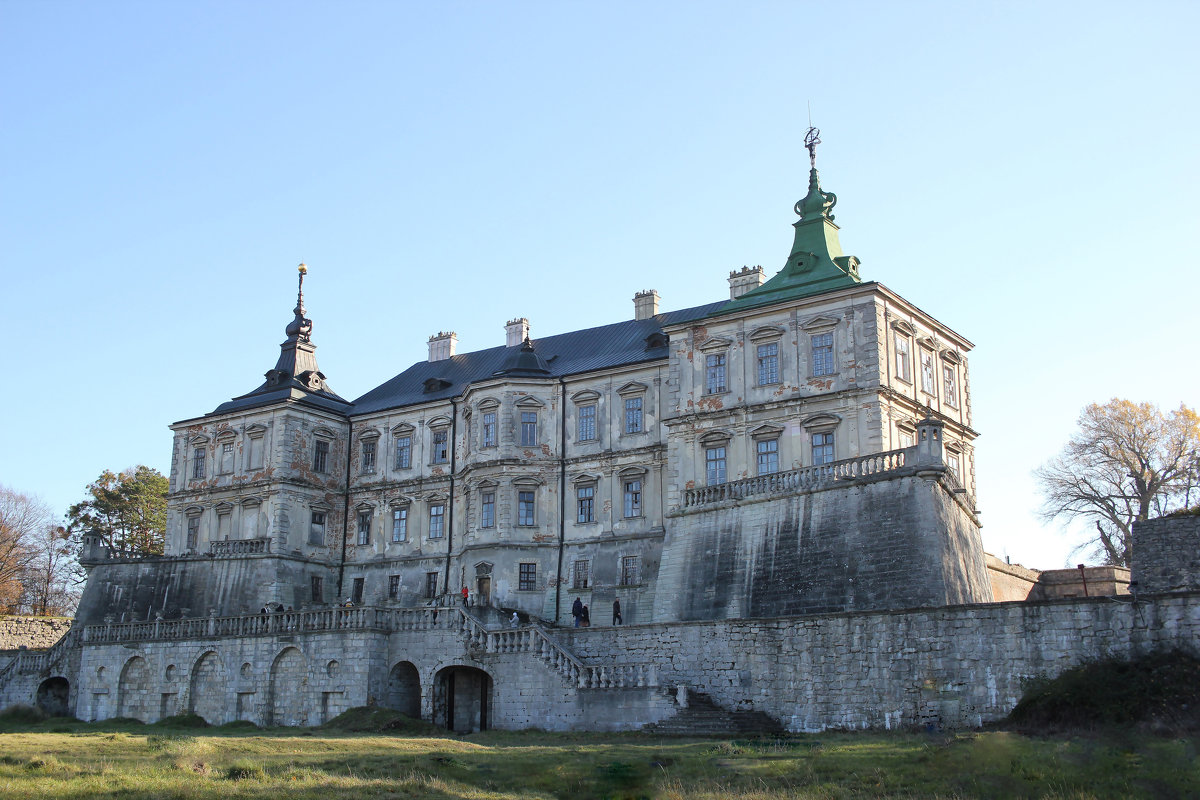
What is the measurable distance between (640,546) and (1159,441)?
77.7 ft

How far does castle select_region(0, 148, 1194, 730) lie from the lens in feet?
108

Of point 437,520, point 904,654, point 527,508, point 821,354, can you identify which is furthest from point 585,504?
point 904,654

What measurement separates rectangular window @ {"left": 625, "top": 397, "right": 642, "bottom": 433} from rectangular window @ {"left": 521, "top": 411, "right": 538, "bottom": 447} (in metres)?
3.93

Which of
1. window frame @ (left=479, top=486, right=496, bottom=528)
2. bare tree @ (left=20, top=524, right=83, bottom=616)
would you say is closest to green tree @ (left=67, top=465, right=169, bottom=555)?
bare tree @ (left=20, top=524, right=83, bottom=616)

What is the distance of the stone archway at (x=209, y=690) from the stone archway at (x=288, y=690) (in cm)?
218

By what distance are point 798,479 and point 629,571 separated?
390 inches

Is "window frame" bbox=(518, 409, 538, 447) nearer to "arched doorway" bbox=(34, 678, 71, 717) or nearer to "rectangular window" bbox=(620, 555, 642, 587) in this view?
"rectangular window" bbox=(620, 555, 642, 587)

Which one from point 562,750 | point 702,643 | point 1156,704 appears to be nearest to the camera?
point 1156,704

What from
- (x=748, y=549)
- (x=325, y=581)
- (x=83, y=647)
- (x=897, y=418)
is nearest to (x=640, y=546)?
(x=748, y=549)

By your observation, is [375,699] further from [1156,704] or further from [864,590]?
[1156,704]

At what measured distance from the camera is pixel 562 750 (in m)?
27.6

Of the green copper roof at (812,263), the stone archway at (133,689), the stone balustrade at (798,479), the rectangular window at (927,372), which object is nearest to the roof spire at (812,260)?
the green copper roof at (812,263)

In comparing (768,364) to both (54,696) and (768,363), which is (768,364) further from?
(54,696)

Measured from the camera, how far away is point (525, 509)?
47.4 meters
